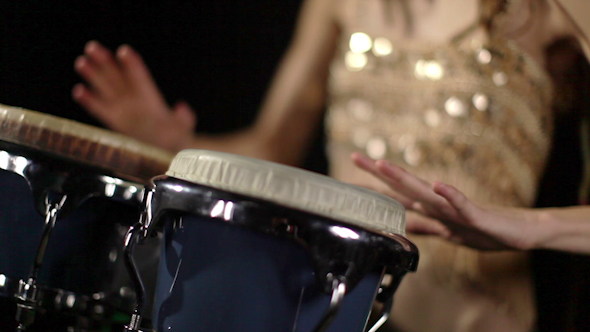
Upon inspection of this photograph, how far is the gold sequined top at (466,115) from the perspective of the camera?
0.74 meters

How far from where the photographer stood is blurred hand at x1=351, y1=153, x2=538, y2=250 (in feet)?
1.58

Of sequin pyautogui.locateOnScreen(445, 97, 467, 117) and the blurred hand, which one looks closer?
the blurred hand

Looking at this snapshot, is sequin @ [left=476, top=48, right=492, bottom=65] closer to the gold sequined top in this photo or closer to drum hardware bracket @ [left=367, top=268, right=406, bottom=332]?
the gold sequined top

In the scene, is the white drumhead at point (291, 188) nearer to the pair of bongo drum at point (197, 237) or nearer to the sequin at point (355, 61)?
the pair of bongo drum at point (197, 237)

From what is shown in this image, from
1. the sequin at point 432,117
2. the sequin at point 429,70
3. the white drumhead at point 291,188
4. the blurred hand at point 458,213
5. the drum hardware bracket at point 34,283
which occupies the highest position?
the sequin at point 429,70

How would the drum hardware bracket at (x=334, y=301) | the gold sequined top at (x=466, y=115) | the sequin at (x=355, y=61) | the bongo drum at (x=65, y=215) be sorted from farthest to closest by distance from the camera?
1. the sequin at (x=355, y=61)
2. the gold sequined top at (x=466, y=115)
3. the bongo drum at (x=65, y=215)
4. the drum hardware bracket at (x=334, y=301)

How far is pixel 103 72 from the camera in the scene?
0.87 meters

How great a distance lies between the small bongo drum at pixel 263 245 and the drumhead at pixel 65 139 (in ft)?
0.39

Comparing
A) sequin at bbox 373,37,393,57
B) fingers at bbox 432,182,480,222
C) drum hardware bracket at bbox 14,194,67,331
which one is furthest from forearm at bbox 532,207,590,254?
drum hardware bracket at bbox 14,194,67,331

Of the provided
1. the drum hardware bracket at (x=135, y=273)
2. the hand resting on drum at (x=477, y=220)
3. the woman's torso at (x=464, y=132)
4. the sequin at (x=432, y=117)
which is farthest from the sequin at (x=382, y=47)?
the drum hardware bracket at (x=135, y=273)

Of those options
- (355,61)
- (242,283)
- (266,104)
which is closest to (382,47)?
(355,61)

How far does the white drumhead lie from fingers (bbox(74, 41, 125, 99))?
55 cm

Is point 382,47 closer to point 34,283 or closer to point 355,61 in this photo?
point 355,61

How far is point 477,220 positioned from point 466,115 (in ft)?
1.00
